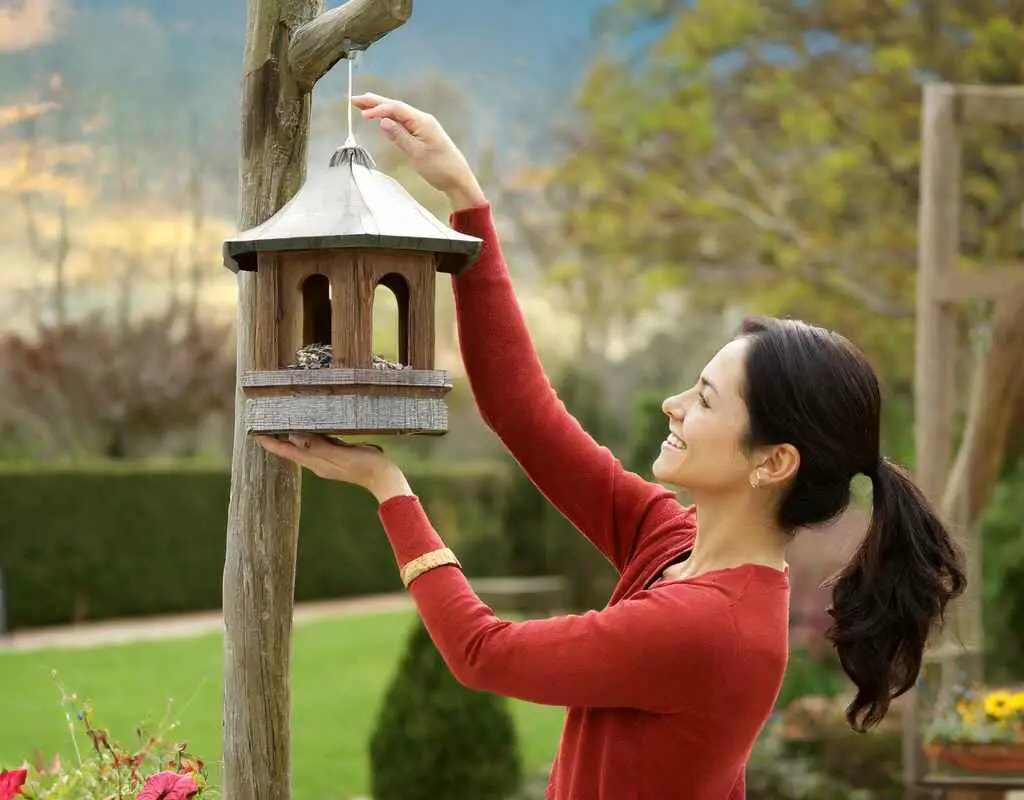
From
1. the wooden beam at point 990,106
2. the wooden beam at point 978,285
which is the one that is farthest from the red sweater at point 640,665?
the wooden beam at point 990,106

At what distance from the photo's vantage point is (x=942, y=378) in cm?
534

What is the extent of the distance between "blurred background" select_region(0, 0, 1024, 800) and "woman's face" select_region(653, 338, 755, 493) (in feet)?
8.04

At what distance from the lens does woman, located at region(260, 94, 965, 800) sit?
1.60 meters

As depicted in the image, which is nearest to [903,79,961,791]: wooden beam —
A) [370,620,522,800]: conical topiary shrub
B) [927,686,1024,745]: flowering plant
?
[927,686,1024,745]: flowering plant

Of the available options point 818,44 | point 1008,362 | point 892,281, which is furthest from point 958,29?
point 1008,362

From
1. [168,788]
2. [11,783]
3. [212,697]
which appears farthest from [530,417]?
[212,697]

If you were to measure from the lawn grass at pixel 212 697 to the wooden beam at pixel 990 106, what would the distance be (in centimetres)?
418

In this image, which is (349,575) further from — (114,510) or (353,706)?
(353,706)

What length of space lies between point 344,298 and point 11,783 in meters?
1.12

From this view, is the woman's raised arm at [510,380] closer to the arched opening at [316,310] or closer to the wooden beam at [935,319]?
the arched opening at [316,310]

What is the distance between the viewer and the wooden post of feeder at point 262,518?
203cm

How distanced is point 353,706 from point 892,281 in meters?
4.64

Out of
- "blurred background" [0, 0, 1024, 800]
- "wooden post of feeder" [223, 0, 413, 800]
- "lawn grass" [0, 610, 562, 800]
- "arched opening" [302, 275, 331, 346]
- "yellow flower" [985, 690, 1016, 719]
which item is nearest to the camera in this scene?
"arched opening" [302, 275, 331, 346]

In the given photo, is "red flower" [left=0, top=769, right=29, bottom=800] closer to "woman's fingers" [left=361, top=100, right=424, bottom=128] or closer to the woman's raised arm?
the woman's raised arm
